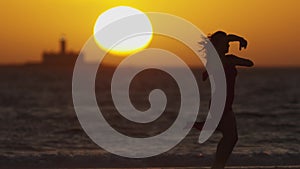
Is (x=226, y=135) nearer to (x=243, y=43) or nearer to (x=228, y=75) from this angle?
(x=228, y=75)

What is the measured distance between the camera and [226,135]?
337 inches

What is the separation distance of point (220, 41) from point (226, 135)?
4.35 ft

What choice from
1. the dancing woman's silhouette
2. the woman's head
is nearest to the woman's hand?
the dancing woman's silhouette

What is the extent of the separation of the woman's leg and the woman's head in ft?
2.94

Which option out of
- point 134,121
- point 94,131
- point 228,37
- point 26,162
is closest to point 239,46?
point 228,37

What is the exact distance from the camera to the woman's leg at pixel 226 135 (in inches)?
335

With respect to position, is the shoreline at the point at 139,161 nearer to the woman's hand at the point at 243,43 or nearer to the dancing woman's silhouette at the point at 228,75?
the dancing woman's silhouette at the point at 228,75

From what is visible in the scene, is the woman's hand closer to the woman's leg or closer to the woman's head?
the woman's head

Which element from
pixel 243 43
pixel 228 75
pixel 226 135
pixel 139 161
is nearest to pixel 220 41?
pixel 243 43

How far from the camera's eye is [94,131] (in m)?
24.0

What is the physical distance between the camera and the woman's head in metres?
8.59

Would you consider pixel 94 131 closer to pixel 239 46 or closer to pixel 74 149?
pixel 74 149

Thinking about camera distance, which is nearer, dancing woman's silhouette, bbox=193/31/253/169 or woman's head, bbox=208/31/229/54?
dancing woman's silhouette, bbox=193/31/253/169

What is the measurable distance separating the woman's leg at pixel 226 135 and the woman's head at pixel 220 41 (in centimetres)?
90
